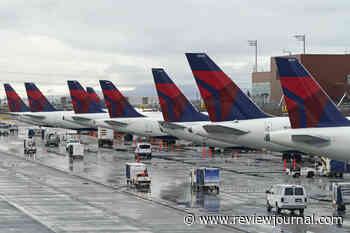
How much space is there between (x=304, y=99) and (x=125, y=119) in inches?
2249

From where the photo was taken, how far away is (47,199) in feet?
153

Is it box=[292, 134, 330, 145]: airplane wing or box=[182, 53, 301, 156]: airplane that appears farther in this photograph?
box=[182, 53, 301, 156]: airplane

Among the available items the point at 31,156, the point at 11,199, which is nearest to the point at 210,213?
the point at 11,199

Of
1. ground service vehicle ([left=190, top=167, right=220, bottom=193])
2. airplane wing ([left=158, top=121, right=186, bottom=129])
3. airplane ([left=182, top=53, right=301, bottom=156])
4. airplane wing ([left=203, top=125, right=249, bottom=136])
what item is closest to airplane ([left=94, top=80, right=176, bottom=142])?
airplane wing ([left=158, top=121, right=186, bottom=129])

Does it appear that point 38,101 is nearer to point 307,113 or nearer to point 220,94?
point 220,94

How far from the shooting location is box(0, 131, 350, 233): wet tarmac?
36562 mm

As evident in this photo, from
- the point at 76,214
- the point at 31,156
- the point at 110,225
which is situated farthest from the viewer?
the point at 31,156

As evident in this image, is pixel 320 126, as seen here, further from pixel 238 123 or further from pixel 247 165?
pixel 247 165

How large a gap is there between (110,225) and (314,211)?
12.9 m

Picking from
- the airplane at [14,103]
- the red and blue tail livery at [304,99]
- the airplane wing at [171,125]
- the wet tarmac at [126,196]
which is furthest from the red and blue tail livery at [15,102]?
the red and blue tail livery at [304,99]

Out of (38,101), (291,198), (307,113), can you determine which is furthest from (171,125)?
(38,101)

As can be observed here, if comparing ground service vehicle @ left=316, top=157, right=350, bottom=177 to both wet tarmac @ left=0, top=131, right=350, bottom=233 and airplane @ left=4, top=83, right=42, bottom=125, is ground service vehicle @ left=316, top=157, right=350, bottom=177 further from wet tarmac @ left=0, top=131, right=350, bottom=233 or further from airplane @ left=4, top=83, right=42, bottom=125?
airplane @ left=4, top=83, right=42, bottom=125

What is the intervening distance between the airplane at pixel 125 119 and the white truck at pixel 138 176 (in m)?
40.3

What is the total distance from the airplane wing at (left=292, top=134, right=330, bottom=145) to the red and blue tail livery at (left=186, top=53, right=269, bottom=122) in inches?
636
